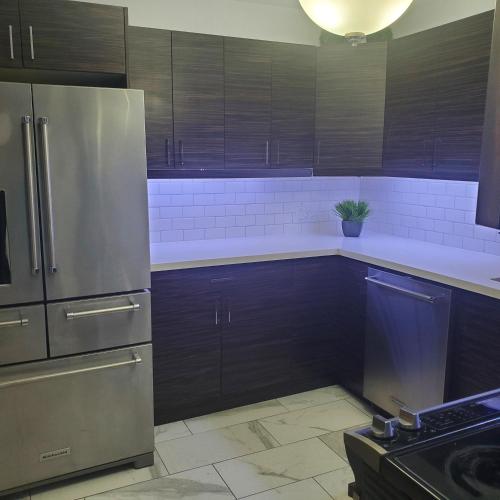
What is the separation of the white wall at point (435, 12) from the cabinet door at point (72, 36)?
196 centimetres

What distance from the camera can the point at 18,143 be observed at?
203 centimetres

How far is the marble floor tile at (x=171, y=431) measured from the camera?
2.75 meters

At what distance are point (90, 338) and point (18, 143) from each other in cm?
89

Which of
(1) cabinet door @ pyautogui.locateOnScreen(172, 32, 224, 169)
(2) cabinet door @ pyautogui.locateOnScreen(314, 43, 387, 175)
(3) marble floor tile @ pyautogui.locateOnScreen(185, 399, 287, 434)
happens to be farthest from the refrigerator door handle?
(2) cabinet door @ pyautogui.locateOnScreen(314, 43, 387, 175)

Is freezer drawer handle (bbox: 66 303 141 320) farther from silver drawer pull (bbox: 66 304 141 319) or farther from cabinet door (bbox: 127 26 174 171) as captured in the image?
cabinet door (bbox: 127 26 174 171)

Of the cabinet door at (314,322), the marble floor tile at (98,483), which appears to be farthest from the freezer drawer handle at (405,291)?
the marble floor tile at (98,483)

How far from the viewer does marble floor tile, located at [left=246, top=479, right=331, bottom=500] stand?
89.5 inches

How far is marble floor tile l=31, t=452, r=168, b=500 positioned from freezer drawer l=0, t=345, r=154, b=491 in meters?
0.08

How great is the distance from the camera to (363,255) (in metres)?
2.94

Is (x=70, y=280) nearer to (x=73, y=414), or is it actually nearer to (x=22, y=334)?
(x=22, y=334)

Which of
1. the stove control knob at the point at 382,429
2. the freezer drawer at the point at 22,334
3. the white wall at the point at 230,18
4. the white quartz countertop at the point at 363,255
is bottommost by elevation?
the freezer drawer at the point at 22,334

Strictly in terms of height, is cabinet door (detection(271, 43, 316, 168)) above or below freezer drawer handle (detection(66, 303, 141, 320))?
above

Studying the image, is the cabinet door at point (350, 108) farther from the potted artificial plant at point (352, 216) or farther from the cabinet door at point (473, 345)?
the cabinet door at point (473, 345)

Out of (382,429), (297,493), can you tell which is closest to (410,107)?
(297,493)
